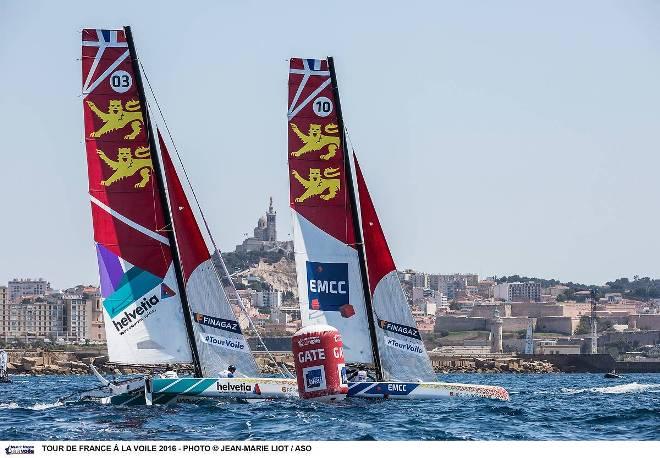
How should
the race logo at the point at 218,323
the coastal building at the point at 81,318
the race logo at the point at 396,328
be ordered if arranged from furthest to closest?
the coastal building at the point at 81,318
the race logo at the point at 396,328
the race logo at the point at 218,323

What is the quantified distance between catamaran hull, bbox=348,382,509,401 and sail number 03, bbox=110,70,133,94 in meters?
7.40

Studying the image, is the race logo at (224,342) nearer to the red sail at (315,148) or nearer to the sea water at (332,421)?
the sea water at (332,421)

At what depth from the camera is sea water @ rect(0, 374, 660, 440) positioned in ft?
72.2

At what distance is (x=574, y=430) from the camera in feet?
76.5

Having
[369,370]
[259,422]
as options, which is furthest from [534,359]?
[259,422]

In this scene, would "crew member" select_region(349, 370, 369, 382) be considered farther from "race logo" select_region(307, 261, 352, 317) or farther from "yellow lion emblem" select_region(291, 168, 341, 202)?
"yellow lion emblem" select_region(291, 168, 341, 202)

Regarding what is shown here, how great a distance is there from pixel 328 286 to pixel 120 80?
614cm

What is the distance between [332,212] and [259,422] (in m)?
8.07

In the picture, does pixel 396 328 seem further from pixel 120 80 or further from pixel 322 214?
pixel 120 80

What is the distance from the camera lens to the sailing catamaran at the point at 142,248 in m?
29.6

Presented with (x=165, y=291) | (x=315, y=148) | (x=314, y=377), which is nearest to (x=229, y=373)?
(x=165, y=291)

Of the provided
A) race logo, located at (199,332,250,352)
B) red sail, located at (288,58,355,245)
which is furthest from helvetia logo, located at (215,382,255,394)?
red sail, located at (288,58,355,245)

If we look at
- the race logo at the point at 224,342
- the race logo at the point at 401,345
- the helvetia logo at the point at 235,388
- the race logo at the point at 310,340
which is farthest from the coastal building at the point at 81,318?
the race logo at the point at 310,340
